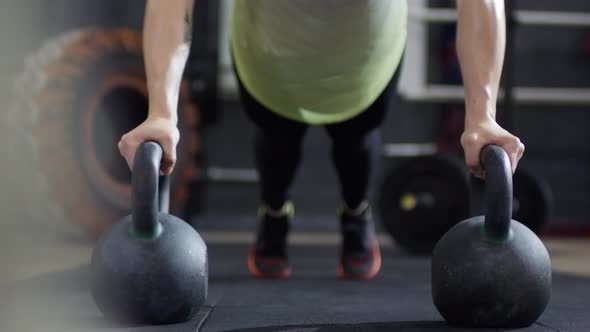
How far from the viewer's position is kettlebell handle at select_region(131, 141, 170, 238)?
90 cm

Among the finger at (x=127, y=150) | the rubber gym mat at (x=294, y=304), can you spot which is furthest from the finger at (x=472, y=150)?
the finger at (x=127, y=150)

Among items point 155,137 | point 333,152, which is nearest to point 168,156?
point 155,137

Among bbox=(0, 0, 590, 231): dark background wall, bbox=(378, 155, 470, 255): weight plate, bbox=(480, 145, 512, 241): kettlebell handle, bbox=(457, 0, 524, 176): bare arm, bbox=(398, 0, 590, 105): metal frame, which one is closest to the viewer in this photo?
bbox=(480, 145, 512, 241): kettlebell handle

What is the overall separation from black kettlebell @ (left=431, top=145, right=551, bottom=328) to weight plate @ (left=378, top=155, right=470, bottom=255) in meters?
1.29

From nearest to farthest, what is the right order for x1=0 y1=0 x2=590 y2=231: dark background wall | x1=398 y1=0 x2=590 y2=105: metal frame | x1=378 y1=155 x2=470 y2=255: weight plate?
1. x1=378 y1=155 x2=470 y2=255: weight plate
2. x1=398 y1=0 x2=590 y2=105: metal frame
3. x1=0 y1=0 x2=590 y2=231: dark background wall

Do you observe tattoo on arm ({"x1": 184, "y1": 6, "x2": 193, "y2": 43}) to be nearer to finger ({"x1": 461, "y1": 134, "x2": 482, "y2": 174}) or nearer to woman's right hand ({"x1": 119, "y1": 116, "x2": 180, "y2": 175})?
woman's right hand ({"x1": 119, "y1": 116, "x2": 180, "y2": 175})

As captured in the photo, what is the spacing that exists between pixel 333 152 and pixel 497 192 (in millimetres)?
767

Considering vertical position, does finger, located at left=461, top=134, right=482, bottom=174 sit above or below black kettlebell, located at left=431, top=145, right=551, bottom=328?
above

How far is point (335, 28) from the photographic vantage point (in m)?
1.23

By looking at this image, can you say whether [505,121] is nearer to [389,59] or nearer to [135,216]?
[389,59]

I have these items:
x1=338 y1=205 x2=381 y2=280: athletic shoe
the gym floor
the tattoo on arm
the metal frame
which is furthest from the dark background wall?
the tattoo on arm

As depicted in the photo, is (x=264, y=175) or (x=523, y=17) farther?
(x=523, y=17)

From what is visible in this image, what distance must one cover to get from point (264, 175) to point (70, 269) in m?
0.56

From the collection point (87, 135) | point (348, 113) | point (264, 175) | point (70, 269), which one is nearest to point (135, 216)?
point (348, 113)
